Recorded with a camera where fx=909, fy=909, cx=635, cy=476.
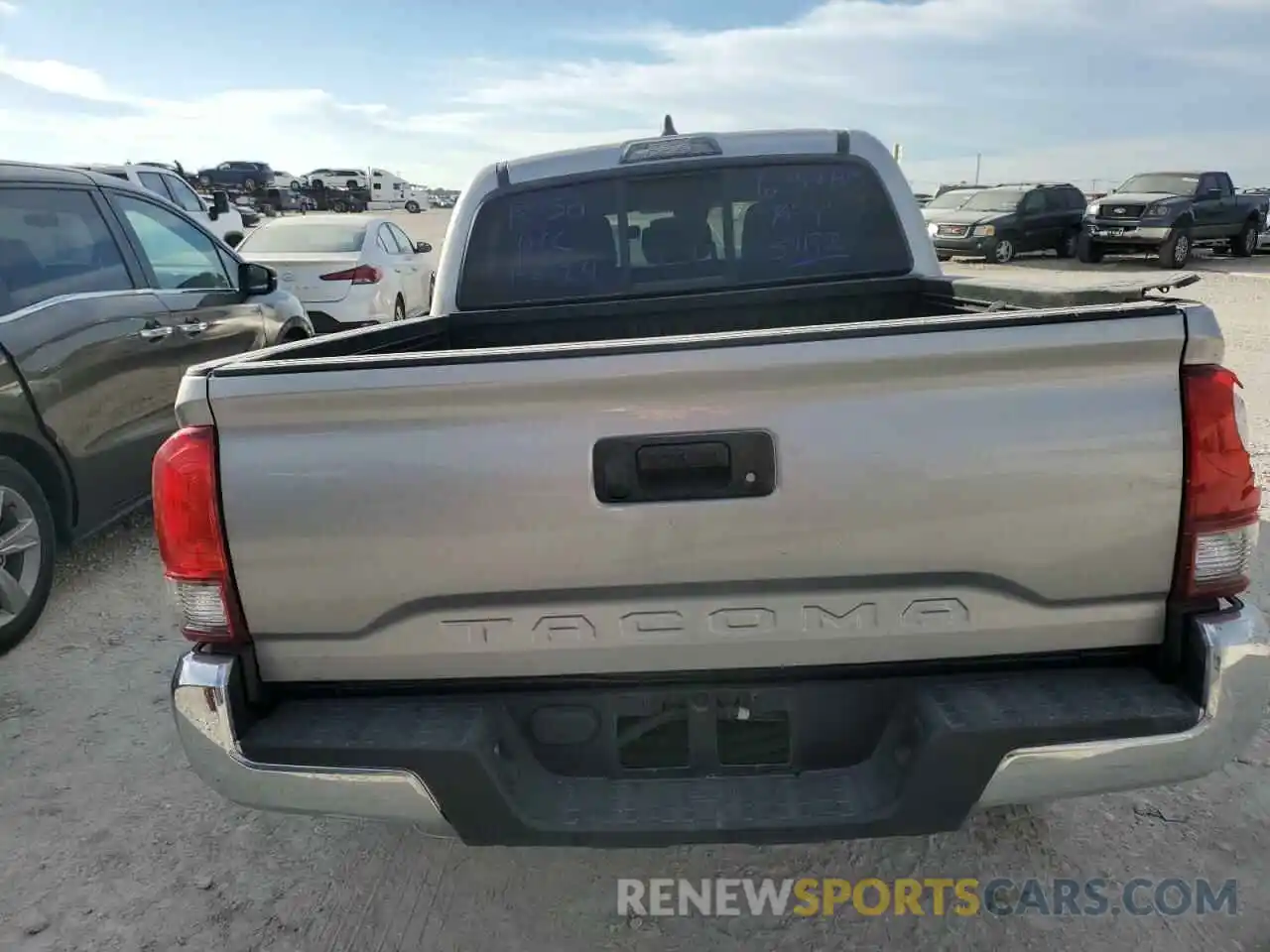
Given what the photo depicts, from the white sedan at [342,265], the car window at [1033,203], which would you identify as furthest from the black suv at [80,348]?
the car window at [1033,203]

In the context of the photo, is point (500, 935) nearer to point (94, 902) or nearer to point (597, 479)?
point (94, 902)

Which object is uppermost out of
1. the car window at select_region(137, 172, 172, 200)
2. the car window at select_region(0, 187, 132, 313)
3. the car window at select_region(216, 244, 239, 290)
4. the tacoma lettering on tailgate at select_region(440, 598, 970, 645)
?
the car window at select_region(137, 172, 172, 200)

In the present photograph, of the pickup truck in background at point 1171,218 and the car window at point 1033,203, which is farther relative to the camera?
the car window at point 1033,203

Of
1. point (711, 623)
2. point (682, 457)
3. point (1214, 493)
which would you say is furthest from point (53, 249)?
point (1214, 493)

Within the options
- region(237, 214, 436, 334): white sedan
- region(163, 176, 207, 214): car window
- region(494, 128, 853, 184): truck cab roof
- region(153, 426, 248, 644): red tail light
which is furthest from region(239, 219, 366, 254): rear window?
region(153, 426, 248, 644): red tail light

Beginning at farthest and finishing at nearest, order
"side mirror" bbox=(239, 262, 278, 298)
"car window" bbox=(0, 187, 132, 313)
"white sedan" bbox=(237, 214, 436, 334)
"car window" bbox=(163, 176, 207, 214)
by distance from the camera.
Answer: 1. "car window" bbox=(163, 176, 207, 214)
2. "white sedan" bbox=(237, 214, 436, 334)
3. "side mirror" bbox=(239, 262, 278, 298)
4. "car window" bbox=(0, 187, 132, 313)

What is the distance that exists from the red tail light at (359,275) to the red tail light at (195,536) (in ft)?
26.3

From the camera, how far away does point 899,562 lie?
1780 mm

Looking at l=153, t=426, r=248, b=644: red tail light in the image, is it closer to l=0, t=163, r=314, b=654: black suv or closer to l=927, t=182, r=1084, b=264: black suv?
l=0, t=163, r=314, b=654: black suv

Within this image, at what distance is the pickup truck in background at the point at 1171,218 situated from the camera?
18812mm

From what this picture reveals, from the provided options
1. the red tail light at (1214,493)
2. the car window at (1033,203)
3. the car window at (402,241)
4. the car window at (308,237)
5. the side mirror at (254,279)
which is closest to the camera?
the red tail light at (1214,493)

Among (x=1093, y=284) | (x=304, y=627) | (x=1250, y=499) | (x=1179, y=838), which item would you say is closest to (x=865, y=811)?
(x=1250, y=499)

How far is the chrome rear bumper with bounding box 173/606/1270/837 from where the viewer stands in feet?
5.71

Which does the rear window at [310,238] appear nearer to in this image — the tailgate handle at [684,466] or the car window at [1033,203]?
the tailgate handle at [684,466]
